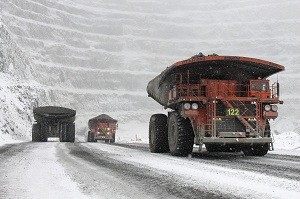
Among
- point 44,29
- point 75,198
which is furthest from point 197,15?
point 75,198

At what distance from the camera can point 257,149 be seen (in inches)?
367

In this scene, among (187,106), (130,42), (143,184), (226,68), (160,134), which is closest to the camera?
(143,184)

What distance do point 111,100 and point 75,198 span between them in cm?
6403

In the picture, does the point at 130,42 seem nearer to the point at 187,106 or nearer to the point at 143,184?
the point at 187,106

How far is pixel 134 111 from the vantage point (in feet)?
219

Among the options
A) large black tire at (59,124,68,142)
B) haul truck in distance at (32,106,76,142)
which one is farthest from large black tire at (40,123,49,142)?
large black tire at (59,124,68,142)

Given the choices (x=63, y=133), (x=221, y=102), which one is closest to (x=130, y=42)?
(x=63, y=133)

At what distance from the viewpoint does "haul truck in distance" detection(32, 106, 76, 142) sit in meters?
25.2

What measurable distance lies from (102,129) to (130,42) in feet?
165

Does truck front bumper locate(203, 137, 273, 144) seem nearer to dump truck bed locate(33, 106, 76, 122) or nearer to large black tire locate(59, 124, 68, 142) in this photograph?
dump truck bed locate(33, 106, 76, 122)

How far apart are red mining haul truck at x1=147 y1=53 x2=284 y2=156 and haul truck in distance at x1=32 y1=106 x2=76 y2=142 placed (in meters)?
17.3

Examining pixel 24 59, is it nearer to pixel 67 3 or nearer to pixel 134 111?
pixel 134 111

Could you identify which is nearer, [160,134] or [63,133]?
[160,134]

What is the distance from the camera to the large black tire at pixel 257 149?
9152 millimetres
